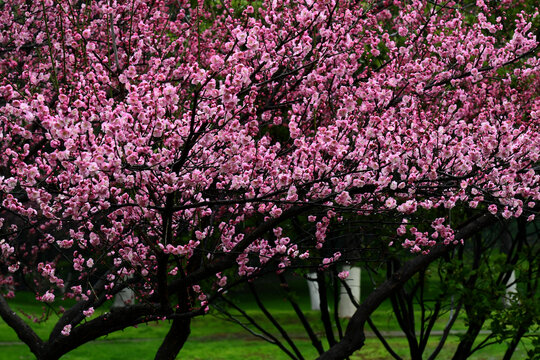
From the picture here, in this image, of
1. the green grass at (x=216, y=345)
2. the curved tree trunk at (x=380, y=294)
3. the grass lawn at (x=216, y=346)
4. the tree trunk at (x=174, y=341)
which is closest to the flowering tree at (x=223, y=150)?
the tree trunk at (x=174, y=341)

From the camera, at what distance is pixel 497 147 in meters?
5.55

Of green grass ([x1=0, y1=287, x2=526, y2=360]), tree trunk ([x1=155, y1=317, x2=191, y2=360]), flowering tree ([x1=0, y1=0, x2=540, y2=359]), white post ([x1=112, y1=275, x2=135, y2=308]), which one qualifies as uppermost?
flowering tree ([x1=0, y1=0, x2=540, y2=359])

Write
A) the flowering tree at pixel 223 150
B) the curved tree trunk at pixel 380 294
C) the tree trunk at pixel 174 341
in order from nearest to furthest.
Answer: the flowering tree at pixel 223 150, the tree trunk at pixel 174 341, the curved tree trunk at pixel 380 294

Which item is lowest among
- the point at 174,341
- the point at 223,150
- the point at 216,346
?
the point at 216,346

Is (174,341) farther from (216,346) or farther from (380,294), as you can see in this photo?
(216,346)

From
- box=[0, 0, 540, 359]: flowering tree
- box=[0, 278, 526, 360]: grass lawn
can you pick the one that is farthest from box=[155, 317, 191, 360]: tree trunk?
box=[0, 278, 526, 360]: grass lawn

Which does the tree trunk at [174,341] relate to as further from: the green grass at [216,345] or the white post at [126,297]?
the green grass at [216,345]

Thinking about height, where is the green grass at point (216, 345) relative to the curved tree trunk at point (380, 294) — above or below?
below

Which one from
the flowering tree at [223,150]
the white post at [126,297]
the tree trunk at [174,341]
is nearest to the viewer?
the flowering tree at [223,150]

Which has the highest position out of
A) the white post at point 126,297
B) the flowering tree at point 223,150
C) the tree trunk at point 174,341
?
the flowering tree at point 223,150

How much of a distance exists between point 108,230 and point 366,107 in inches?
101

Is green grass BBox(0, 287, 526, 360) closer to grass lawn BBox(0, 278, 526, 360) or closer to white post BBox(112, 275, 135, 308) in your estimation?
grass lawn BBox(0, 278, 526, 360)

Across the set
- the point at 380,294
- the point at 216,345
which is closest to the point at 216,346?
the point at 216,345

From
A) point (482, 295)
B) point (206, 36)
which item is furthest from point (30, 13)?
point (482, 295)
